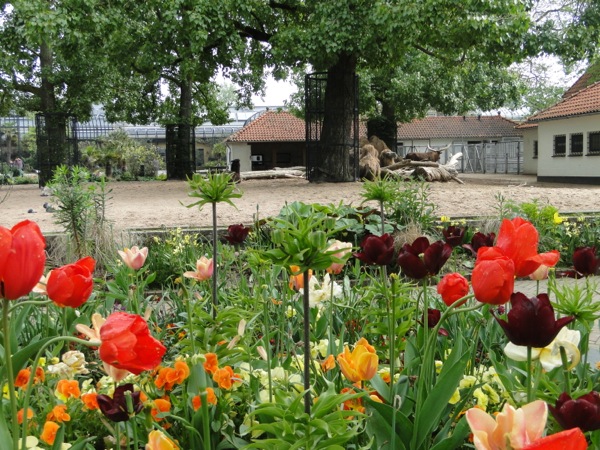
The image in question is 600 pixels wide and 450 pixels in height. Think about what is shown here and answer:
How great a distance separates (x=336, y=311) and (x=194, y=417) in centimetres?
161

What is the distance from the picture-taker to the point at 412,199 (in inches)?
331

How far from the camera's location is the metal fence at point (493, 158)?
43.8 metres

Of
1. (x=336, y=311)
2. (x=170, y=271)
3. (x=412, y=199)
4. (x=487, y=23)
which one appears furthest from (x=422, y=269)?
(x=487, y=23)

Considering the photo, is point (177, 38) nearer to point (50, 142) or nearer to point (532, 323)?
point (50, 142)

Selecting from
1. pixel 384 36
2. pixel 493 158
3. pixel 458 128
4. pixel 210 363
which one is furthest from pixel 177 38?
pixel 458 128

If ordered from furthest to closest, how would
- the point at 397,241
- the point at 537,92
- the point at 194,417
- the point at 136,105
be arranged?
1. the point at 537,92
2. the point at 136,105
3. the point at 397,241
4. the point at 194,417

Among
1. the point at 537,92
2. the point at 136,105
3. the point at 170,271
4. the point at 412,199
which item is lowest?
the point at 170,271

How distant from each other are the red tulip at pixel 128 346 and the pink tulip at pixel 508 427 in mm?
510

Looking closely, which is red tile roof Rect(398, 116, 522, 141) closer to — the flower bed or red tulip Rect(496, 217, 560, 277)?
the flower bed

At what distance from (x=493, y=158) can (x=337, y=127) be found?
28119 millimetres

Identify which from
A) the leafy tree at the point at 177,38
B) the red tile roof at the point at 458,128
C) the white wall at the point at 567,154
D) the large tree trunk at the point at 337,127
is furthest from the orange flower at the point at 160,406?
the red tile roof at the point at 458,128

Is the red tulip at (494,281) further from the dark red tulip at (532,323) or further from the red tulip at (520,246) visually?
the red tulip at (520,246)

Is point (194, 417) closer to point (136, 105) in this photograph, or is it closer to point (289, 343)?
point (289, 343)

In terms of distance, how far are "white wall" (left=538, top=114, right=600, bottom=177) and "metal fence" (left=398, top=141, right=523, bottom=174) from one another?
981 cm
